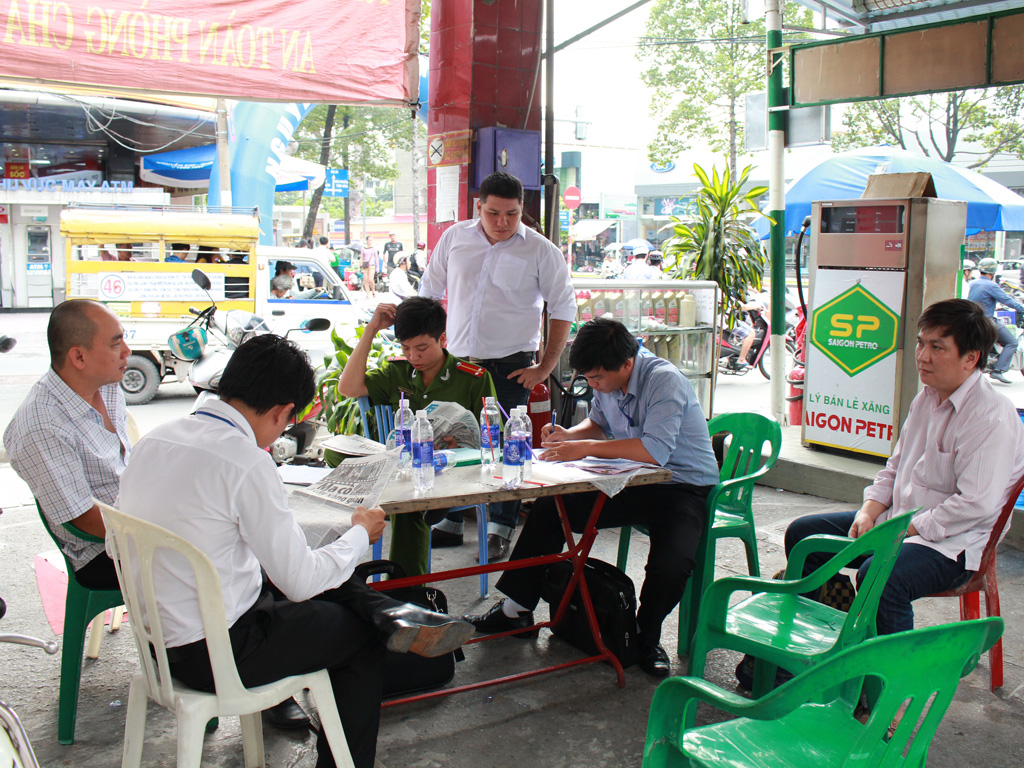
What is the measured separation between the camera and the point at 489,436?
3098 mm

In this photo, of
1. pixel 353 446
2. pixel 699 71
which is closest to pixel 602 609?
pixel 353 446

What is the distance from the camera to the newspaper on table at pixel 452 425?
3.37m

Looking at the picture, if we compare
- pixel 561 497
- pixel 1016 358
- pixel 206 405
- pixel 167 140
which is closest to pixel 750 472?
pixel 561 497

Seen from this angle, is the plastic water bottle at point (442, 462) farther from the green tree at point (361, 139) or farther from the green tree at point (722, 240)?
the green tree at point (361, 139)

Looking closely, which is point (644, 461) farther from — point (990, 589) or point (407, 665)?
point (990, 589)

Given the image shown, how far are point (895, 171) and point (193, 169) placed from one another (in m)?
14.5

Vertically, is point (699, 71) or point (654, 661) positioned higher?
point (699, 71)

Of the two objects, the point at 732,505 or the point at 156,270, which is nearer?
the point at 732,505

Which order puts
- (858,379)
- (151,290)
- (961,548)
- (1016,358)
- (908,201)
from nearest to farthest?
(961,548) < (908,201) < (858,379) < (151,290) < (1016,358)

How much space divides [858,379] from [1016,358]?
24.2 ft

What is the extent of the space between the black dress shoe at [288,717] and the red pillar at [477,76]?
131 inches

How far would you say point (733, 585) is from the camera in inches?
102

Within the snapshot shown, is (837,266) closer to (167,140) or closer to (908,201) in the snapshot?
(908,201)

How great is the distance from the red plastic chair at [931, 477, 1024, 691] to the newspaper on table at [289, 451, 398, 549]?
74.4 inches
